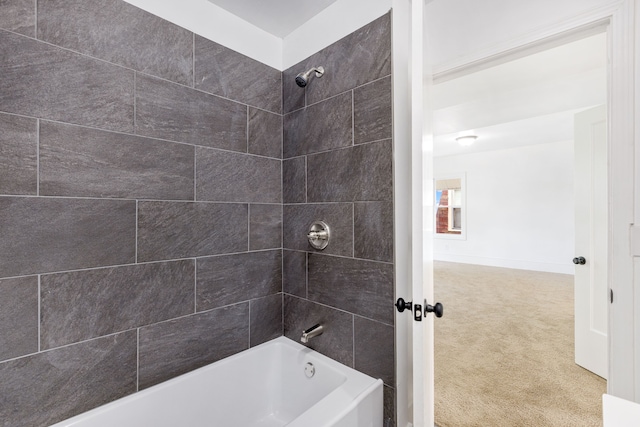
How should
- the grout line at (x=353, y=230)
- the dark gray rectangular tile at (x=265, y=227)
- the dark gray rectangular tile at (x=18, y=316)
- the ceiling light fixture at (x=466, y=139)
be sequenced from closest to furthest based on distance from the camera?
1. the dark gray rectangular tile at (x=18, y=316)
2. the grout line at (x=353, y=230)
3. the dark gray rectangular tile at (x=265, y=227)
4. the ceiling light fixture at (x=466, y=139)

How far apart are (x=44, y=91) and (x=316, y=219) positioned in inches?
51.9

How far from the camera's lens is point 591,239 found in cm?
223

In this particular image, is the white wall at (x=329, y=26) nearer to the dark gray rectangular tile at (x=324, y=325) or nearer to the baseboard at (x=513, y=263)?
the dark gray rectangular tile at (x=324, y=325)

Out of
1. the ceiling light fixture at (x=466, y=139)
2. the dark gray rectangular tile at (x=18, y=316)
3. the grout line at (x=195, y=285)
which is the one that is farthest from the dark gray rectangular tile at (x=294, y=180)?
the ceiling light fixture at (x=466, y=139)

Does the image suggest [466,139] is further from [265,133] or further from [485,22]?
[265,133]

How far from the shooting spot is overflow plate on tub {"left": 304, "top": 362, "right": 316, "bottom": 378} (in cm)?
163

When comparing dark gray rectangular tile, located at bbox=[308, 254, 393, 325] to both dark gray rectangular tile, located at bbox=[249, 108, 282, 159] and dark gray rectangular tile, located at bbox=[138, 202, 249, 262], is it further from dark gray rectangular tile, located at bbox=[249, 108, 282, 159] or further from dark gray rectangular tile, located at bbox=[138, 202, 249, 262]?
dark gray rectangular tile, located at bbox=[249, 108, 282, 159]

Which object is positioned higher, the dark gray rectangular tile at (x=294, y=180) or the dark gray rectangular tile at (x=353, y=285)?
the dark gray rectangular tile at (x=294, y=180)

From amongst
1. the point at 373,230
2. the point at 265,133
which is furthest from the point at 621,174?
the point at 265,133

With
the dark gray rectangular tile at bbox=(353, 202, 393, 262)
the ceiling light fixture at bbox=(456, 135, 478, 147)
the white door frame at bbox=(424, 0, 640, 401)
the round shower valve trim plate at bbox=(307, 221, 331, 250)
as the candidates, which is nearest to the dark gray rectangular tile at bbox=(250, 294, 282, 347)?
the round shower valve trim plate at bbox=(307, 221, 331, 250)

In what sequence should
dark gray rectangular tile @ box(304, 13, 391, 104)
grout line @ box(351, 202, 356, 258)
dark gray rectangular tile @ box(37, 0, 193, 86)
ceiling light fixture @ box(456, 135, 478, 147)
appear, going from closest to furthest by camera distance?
dark gray rectangular tile @ box(37, 0, 193, 86), dark gray rectangular tile @ box(304, 13, 391, 104), grout line @ box(351, 202, 356, 258), ceiling light fixture @ box(456, 135, 478, 147)

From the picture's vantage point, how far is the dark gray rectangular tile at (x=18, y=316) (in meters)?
1.05

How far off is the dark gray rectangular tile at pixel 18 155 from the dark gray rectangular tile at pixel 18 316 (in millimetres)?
350

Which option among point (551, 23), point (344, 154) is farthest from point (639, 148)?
point (344, 154)
